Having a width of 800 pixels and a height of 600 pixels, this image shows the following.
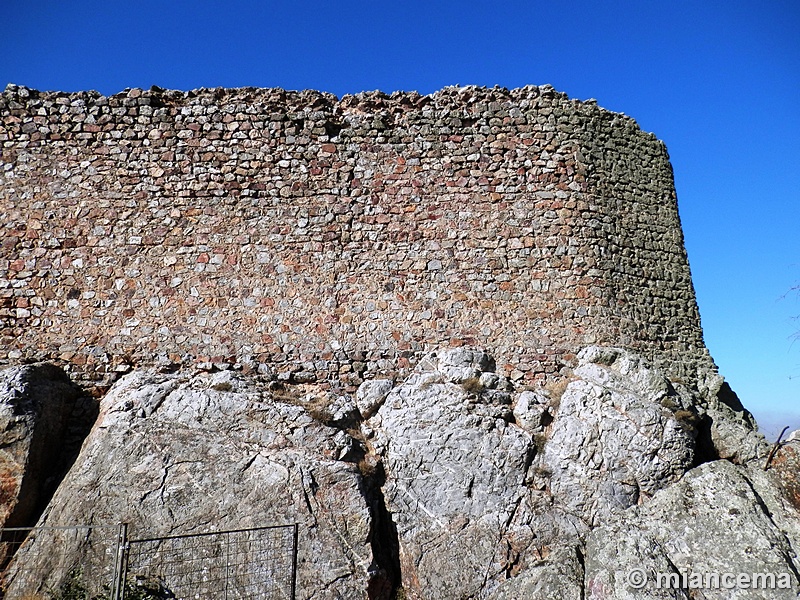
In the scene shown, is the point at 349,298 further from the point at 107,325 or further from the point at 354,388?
the point at 107,325

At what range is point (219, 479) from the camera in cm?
812

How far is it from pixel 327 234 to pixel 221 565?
5030 mm

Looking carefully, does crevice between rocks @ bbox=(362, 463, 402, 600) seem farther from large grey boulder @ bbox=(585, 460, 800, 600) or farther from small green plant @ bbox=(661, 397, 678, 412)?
Answer: small green plant @ bbox=(661, 397, 678, 412)

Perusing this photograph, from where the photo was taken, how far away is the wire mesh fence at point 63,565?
714 centimetres

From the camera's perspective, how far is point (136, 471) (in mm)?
8133

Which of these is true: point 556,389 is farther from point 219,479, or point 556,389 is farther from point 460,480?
point 219,479

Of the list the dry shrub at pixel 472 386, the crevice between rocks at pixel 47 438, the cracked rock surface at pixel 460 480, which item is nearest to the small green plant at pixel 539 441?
the cracked rock surface at pixel 460 480

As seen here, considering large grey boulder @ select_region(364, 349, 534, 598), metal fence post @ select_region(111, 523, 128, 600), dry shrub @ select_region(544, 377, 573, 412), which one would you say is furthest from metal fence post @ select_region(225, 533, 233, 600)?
dry shrub @ select_region(544, 377, 573, 412)

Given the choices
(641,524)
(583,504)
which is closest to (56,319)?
(583,504)

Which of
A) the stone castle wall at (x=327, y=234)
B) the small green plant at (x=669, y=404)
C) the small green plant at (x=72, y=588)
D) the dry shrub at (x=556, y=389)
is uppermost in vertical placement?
the stone castle wall at (x=327, y=234)

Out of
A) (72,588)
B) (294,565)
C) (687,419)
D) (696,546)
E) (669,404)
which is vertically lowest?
(72,588)

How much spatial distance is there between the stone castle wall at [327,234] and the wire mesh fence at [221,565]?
2.68 metres

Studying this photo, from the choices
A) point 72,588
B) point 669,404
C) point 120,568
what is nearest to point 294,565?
point 120,568

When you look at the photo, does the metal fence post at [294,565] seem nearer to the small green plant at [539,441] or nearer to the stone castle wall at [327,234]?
the stone castle wall at [327,234]
